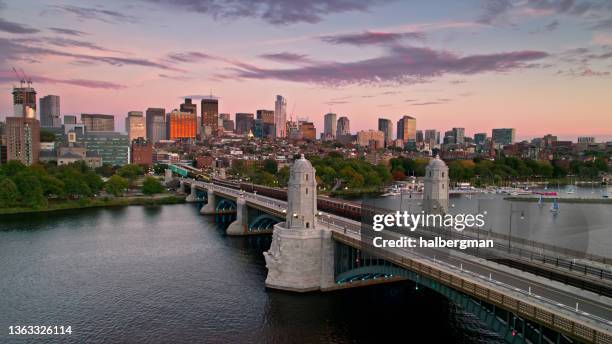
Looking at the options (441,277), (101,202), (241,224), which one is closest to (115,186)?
(101,202)

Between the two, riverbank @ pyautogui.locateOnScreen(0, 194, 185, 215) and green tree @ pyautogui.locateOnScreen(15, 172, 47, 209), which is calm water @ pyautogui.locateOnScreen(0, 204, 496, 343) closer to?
riverbank @ pyautogui.locateOnScreen(0, 194, 185, 215)

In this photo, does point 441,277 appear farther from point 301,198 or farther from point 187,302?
point 187,302

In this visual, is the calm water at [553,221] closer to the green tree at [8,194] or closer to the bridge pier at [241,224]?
the bridge pier at [241,224]

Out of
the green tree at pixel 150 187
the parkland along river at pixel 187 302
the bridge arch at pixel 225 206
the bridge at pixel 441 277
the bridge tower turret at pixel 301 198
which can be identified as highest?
the bridge tower turret at pixel 301 198

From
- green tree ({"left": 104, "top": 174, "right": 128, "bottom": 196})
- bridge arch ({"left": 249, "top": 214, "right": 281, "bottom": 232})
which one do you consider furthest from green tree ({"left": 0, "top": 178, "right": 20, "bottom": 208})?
bridge arch ({"left": 249, "top": 214, "right": 281, "bottom": 232})

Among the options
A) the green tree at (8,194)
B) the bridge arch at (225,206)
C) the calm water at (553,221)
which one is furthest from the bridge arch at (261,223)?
the green tree at (8,194)
